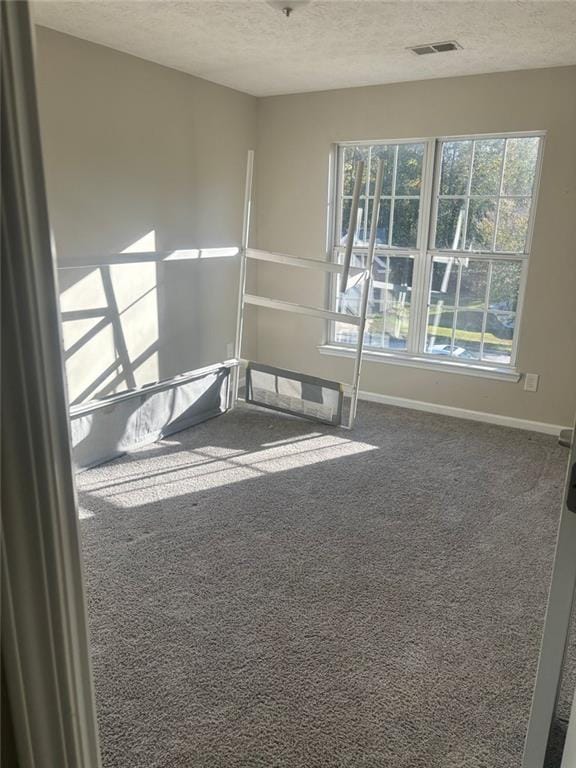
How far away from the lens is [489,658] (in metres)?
1.92

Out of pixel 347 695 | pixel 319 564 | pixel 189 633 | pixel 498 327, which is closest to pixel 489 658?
pixel 347 695

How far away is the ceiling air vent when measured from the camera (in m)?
3.10

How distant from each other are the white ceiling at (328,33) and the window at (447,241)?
1.84ft

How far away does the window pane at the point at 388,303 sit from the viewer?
439 cm

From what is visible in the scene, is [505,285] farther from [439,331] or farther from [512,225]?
[439,331]

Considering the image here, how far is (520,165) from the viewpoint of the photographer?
3.84 m

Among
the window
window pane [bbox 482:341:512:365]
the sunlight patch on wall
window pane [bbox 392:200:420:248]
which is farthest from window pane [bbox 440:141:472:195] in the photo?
the sunlight patch on wall

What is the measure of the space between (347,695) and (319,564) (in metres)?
0.70

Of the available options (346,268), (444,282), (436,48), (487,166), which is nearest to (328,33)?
(436,48)

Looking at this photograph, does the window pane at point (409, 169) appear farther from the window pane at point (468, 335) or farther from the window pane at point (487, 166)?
the window pane at point (468, 335)

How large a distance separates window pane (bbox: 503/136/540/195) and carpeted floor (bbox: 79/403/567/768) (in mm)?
1783

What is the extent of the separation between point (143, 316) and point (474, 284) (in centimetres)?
238

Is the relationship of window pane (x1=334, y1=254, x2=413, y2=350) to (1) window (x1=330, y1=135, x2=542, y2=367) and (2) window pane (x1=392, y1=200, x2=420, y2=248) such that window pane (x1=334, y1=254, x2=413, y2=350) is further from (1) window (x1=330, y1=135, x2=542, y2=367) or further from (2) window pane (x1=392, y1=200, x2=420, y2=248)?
(2) window pane (x1=392, y1=200, x2=420, y2=248)

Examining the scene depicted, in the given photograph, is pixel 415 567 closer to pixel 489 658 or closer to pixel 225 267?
pixel 489 658
